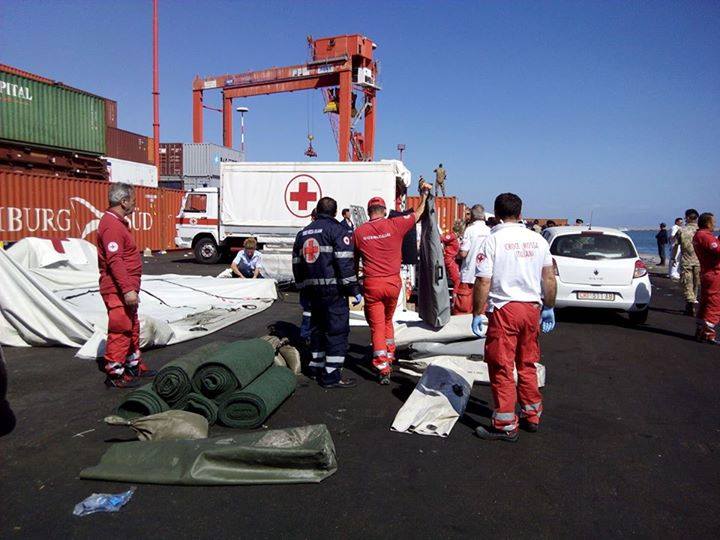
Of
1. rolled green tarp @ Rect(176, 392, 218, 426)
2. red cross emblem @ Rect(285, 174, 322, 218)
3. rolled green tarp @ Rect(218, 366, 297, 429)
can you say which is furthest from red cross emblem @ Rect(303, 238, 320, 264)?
red cross emblem @ Rect(285, 174, 322, 218)

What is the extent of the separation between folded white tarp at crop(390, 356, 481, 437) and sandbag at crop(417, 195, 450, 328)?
894mm

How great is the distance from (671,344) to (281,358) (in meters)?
5.84

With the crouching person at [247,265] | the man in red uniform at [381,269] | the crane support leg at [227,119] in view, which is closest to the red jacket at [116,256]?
the man in red uniform at [381,269]

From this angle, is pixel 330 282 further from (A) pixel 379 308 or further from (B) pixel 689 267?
(B) pixel 689 267

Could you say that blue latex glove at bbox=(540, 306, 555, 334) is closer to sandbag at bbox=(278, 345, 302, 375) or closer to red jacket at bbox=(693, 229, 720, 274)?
sandbag at bbox=(278, 345, 302, 375)

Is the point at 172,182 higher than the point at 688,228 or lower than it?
higher

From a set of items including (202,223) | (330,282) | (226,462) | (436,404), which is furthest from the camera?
(202,223)

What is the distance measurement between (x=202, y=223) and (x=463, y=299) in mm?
12858

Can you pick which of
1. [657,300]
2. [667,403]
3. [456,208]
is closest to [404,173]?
[456,208]

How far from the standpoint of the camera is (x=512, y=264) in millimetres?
3986

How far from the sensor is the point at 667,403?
16.5 ft

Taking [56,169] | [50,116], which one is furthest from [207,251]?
[50,116]

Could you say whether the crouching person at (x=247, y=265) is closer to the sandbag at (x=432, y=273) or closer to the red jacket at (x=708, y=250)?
the sandbag at (x=432, y=273)

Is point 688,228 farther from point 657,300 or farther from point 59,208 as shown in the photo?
point 59,208
